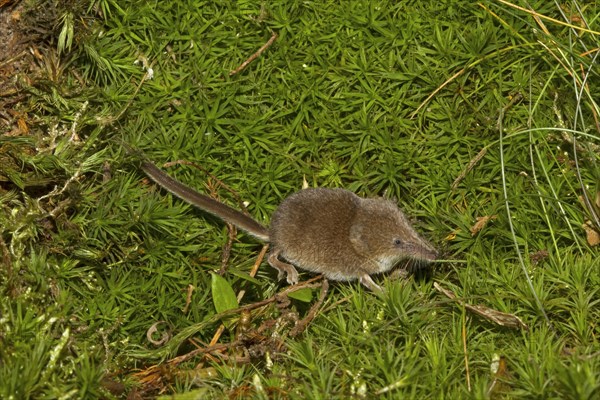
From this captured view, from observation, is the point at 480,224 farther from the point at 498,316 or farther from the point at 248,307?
the point at 248,307

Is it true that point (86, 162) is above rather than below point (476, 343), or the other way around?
above

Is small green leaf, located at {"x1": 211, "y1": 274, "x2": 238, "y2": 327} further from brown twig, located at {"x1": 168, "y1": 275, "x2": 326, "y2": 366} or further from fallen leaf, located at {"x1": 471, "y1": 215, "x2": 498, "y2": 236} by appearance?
fallen leaf, located at {"x1": 471, "y1": 215, "x2": 498, "y2": 236}

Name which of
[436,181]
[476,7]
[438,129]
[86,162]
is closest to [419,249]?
[436,181]

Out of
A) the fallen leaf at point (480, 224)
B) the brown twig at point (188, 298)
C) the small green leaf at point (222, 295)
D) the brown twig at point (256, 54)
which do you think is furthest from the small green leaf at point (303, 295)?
the brown twig at point (256, 54)

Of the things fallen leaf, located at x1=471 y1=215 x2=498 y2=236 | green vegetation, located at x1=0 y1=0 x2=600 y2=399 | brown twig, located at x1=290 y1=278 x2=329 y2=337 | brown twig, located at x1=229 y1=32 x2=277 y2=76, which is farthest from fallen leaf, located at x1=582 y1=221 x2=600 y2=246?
brown twig, located at x1=229 y1=32 x2=277 y2=76

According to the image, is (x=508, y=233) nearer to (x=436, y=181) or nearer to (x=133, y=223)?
(x=436, y=181)

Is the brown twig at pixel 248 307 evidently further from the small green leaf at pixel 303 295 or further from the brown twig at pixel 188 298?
the brown twig at pixel 188 298
